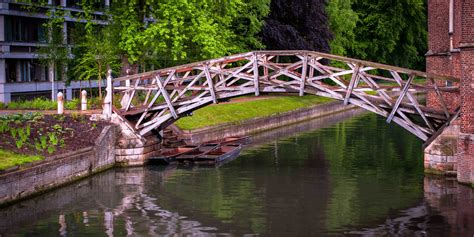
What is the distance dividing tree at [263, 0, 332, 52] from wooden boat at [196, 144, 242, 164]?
21.9 metres

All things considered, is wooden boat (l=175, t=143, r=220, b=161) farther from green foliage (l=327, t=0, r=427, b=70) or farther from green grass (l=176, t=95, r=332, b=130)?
green foliage (l=327, t=0, r=427, b=70)

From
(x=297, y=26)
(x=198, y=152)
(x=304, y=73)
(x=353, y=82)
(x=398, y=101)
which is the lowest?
(x=198, y=152)

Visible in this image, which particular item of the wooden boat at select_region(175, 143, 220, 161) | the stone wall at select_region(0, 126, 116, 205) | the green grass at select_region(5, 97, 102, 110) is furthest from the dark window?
the stone wall at select_region(0, 126, 116, 205)

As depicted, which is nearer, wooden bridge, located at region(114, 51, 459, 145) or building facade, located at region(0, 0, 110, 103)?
wooden bridge, located at region(114, 51, 459, 145)

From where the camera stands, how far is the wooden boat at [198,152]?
3481 centimetres

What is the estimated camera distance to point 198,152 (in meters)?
36.4

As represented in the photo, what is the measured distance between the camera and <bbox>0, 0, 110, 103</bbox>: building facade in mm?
53625

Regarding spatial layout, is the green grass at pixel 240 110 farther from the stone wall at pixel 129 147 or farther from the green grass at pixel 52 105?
the stone wall at pixel 129 147

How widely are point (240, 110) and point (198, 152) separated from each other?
1309 centimetres

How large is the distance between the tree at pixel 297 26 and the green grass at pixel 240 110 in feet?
12.5

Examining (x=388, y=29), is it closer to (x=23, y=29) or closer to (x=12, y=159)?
(x=23, y=29)

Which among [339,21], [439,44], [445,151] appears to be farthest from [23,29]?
[445,151]

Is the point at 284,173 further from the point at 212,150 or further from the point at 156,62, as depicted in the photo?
the point at 156,62

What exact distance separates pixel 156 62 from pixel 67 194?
19648 mm
